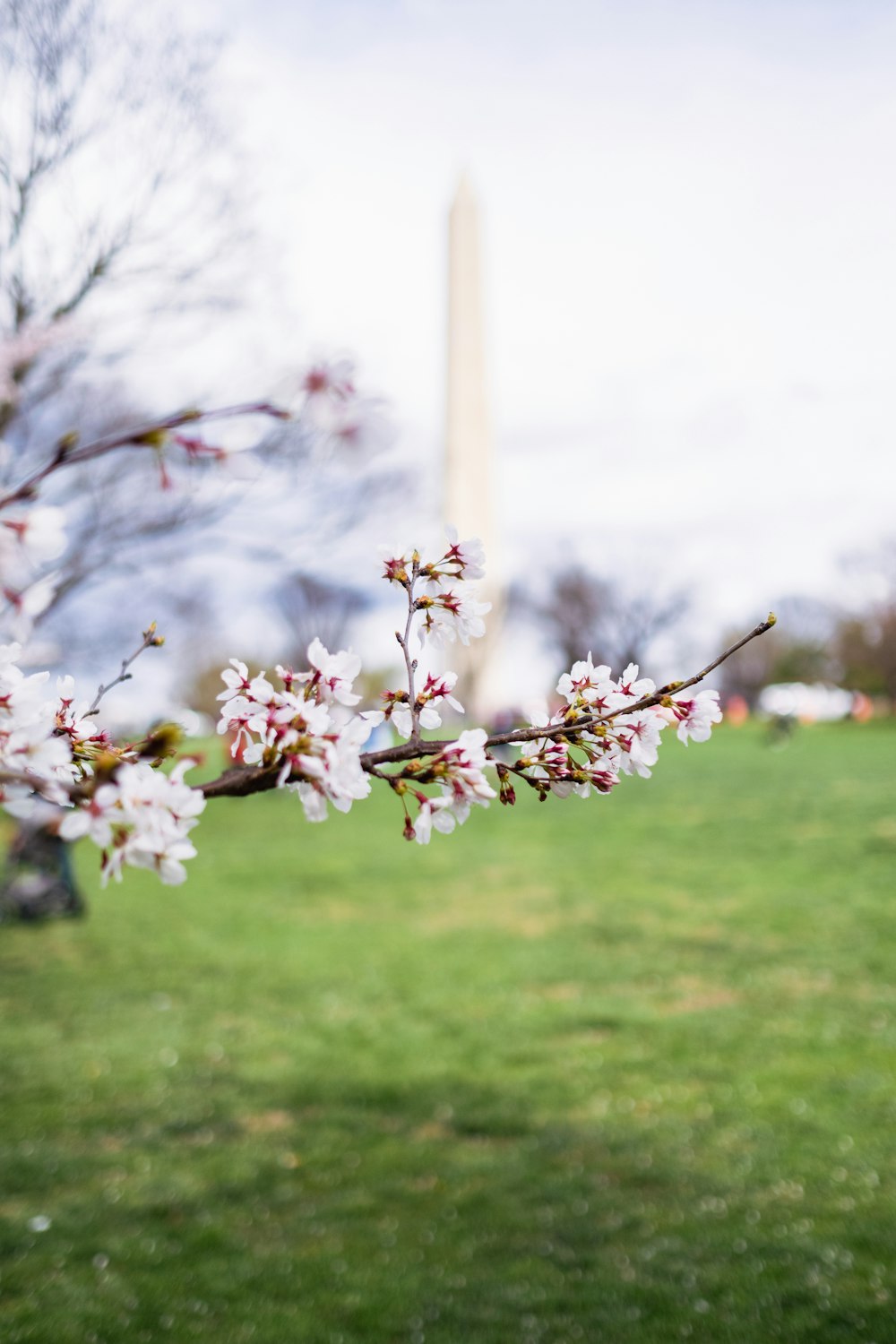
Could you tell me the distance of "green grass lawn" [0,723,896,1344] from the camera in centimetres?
423

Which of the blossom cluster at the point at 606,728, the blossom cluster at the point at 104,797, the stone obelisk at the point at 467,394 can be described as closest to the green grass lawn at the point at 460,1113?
the blossom cluster at the point at 606,728

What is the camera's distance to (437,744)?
5.80ft

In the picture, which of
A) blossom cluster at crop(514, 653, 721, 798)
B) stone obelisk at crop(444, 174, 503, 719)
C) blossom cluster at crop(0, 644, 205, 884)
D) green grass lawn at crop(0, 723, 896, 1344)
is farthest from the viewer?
stone obelisk at crop(444, 174, 503, 719)

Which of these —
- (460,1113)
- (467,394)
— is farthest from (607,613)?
(460,1113)

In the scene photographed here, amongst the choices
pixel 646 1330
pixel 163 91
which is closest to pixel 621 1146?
pixel 646 1330

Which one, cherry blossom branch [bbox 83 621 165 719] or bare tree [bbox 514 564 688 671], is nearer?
cherry blossom branch [bbox 83 621 165 719]

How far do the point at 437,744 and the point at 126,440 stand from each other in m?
0.68

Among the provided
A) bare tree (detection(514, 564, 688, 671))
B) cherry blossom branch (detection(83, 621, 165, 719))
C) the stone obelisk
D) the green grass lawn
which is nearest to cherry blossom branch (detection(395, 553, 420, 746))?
cherry blossom branch (detection(83, 621, 165, 719))

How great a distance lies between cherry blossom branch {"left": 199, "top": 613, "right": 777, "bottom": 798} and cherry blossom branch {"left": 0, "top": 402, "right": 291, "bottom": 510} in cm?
46

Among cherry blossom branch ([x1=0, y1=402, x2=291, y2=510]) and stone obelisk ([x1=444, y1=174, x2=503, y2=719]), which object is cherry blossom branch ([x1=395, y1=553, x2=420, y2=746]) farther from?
stone obelisk ([x1=444, y1=174, x2=503, y2=719])

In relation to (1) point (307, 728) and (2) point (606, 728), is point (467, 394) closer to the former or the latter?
(2) point (606, 728)

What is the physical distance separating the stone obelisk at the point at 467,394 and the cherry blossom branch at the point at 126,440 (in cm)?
2741

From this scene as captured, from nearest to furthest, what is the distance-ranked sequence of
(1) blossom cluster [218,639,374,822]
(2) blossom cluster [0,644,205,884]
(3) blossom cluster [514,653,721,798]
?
(2) blossom cluster [0,644,205,884] < (1) blossom cluster [218,639,374,822] < (3) blossom cluster [514,653,721,798]

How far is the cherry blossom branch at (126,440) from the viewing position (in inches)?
53.8
